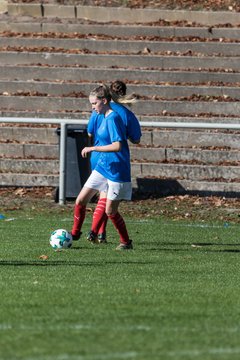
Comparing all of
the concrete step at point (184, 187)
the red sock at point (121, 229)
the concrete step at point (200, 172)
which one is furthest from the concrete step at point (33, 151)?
the red sock at point (121, 229)

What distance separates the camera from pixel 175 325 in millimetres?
8195

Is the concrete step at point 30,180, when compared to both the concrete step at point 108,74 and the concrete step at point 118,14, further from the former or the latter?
the concrete step at point 118,14

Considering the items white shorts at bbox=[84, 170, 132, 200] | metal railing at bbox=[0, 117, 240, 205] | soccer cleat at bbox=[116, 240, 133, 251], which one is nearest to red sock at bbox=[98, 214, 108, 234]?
white shorts at bbox=[84, 170, 132, 200]

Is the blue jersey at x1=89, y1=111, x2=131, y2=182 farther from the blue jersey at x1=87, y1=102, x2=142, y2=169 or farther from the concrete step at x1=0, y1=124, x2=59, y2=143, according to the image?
the concrete step at x1=0, y1=124, x2=59, y2=143

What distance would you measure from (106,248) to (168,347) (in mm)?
6579

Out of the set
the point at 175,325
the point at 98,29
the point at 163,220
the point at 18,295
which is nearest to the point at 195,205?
the point at 163,220

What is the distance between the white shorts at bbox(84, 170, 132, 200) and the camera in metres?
13.8

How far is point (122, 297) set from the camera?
31.5 ft

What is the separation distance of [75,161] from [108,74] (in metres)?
4.04

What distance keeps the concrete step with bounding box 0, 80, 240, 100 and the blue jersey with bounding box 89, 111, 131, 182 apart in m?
8.50

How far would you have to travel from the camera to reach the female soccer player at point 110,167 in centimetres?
1345

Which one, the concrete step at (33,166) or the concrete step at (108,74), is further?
the concrete step at (108,74)

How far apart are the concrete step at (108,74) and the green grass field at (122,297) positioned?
24.4ft

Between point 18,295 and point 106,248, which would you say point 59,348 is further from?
point 106,248
